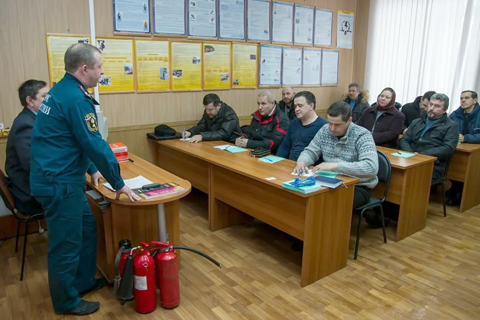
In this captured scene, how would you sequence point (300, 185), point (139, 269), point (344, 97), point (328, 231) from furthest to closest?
1. point (344, 97)
2. point (328, 231)
3. point (300, 185)
4. point (139, 269)

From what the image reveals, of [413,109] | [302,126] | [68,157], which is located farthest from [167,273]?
[413,109]

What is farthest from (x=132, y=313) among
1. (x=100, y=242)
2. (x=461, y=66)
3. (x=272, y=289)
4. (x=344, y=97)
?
(x=461, y=66)

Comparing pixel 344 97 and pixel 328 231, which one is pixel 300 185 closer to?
pixel 328 231

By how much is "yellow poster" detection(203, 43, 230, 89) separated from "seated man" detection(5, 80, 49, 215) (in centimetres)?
214

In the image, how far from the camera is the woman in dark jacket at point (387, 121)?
4.02m

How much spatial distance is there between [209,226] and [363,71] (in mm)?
3880

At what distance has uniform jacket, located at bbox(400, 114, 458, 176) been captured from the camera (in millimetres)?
3553

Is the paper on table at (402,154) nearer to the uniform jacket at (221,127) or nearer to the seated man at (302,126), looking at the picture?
the seated man at (302,126)

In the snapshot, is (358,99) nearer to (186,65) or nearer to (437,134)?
(437,134)

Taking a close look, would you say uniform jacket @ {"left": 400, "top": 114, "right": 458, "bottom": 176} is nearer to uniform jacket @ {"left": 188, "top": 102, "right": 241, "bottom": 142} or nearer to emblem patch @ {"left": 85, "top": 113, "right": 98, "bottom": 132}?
uniform jacket @ {"left": 188, "top": 102, "right": 241, "bottom": 142}

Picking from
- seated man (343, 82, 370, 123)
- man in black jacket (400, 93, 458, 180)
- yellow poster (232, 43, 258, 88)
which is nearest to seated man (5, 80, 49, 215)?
yellow poster (232, 43, 258, 88)

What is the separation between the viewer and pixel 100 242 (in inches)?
104

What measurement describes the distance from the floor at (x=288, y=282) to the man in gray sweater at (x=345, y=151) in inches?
23.4

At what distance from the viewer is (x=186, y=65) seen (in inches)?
168
